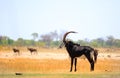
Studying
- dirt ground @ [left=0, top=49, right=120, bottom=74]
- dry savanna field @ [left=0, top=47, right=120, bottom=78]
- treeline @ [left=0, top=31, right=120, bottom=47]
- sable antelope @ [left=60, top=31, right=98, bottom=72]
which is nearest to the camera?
dry savanna field @ [left=0, top=47, right=120, bottom=78]

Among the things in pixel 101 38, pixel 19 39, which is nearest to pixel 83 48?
pixel 19 39

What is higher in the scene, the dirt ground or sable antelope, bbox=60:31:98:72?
sable antelope, bbox=60:31:98:72

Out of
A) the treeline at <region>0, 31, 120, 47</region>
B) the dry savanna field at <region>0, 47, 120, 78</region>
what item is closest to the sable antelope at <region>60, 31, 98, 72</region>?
the dry savanna field at <region>0, 47, 120, 78</region>

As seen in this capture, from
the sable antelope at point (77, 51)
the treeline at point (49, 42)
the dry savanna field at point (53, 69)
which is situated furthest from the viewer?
the treeline at point (49, 42)

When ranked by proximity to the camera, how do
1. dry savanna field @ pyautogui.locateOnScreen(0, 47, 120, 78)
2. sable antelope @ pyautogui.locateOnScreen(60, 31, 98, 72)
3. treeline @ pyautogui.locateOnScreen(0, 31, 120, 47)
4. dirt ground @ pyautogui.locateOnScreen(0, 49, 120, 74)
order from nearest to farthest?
dry savanna field @ pyautogui.locateOnScreen(0, 47, 120, 78)
sable antelope @ pyautogui.locateOnScreen(60, 31, 98, 72)
dirt ground @ pyautogui.locateOnScreen(0, 49, 120, 74)
treeline @ pyautogui.locateOnScreen(0, 31, 120, 47)

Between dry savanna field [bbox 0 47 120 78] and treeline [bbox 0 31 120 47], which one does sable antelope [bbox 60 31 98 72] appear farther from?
treeline [bbox 0 31 120 47]

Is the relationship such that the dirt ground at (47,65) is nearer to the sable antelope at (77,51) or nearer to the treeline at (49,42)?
the sable antelope at (77,51)

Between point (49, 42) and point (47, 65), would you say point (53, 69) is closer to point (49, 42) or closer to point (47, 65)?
point (47, 65)

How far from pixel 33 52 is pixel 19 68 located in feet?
104

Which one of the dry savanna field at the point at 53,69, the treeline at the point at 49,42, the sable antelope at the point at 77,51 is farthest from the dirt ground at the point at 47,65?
the treeline at the point at 49,42

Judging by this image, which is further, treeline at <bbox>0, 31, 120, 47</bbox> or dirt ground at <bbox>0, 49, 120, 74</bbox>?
treeline at <bbox>0, 31, 120, 47</bbox>

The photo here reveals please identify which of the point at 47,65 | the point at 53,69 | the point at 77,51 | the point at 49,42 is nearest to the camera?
the point at 77,51

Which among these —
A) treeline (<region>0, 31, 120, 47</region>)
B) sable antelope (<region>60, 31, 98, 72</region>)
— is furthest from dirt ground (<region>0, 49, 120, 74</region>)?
treeline (<region>0, 31, 120, 47</region>)

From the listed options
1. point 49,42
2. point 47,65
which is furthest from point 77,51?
point 49,42
